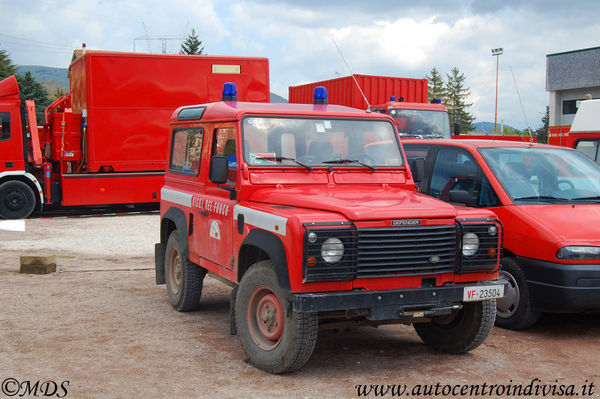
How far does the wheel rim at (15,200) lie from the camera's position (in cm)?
1669

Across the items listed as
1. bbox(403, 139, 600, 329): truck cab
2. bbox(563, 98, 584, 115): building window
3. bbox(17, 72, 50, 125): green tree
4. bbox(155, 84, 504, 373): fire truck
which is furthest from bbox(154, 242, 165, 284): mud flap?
bbox(17, 72, 50, 125): green tree

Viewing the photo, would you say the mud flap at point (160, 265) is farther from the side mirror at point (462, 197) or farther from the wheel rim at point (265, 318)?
the side mirror at point (462, 197)

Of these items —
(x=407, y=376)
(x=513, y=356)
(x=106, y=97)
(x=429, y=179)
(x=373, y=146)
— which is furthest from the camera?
(x=106, y=97)

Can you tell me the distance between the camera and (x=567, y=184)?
24.7 feet

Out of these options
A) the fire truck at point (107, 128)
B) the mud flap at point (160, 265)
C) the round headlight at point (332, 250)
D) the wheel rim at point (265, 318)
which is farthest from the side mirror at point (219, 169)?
the fire truck at point (107, 128)

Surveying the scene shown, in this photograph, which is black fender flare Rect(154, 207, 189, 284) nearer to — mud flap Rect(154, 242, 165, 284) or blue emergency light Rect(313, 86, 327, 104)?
mud flap Rect(154, 242, 165, 284)

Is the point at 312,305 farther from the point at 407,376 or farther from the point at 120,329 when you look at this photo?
the point at 120,329

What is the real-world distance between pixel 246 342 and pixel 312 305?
1031 mm

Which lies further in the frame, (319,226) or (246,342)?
(246,342)

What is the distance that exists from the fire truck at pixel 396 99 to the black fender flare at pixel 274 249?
1021 centimetres

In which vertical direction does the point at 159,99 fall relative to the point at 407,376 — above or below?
above

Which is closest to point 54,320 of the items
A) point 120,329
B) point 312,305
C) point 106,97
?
point 120,329

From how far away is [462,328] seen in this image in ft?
20.0

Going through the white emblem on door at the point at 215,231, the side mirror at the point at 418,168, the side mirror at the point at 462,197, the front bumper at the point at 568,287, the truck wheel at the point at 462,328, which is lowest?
the truck wheel at the point at 462,328
